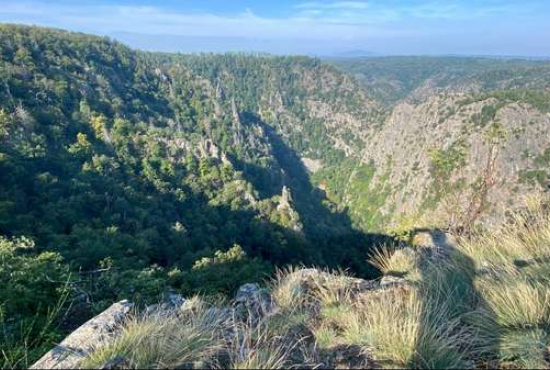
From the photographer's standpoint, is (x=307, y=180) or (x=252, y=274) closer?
(x=252, y=274)

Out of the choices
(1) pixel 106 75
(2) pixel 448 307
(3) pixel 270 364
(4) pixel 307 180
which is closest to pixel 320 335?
(3) pixel 270 364

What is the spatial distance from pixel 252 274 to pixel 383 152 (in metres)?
108

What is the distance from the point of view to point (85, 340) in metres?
3.12

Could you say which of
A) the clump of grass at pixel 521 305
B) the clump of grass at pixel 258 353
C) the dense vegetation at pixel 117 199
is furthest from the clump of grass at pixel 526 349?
the dense vegetation at pixel 117 199

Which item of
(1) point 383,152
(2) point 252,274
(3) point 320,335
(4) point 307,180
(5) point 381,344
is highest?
(5) point 381,344

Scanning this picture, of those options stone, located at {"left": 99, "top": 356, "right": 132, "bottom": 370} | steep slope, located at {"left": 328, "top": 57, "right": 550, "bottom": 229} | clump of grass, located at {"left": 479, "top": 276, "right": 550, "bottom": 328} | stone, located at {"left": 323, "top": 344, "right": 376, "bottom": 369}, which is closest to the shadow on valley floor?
clump of grass, located at {"left": 479, "top": 276, "right": 550, "bottom": 328}

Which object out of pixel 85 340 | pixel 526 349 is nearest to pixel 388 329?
pixel 526 349

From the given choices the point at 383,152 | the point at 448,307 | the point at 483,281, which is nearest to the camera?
the point at 448,307

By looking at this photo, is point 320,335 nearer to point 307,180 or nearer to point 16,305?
point 16,305

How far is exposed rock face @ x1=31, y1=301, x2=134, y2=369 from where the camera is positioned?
280cm

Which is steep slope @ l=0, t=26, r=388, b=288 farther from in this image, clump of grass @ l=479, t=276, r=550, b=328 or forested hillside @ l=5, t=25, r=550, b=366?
clump of grass @ l=479, t=276, r=550, b=328

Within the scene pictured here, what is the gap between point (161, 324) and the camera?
312 cm

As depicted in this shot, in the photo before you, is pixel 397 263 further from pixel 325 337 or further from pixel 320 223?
pixel 320 223

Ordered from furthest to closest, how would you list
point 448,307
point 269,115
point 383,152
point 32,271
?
point 269,115 < point 383,152 < point 32,271 < point 448,307
